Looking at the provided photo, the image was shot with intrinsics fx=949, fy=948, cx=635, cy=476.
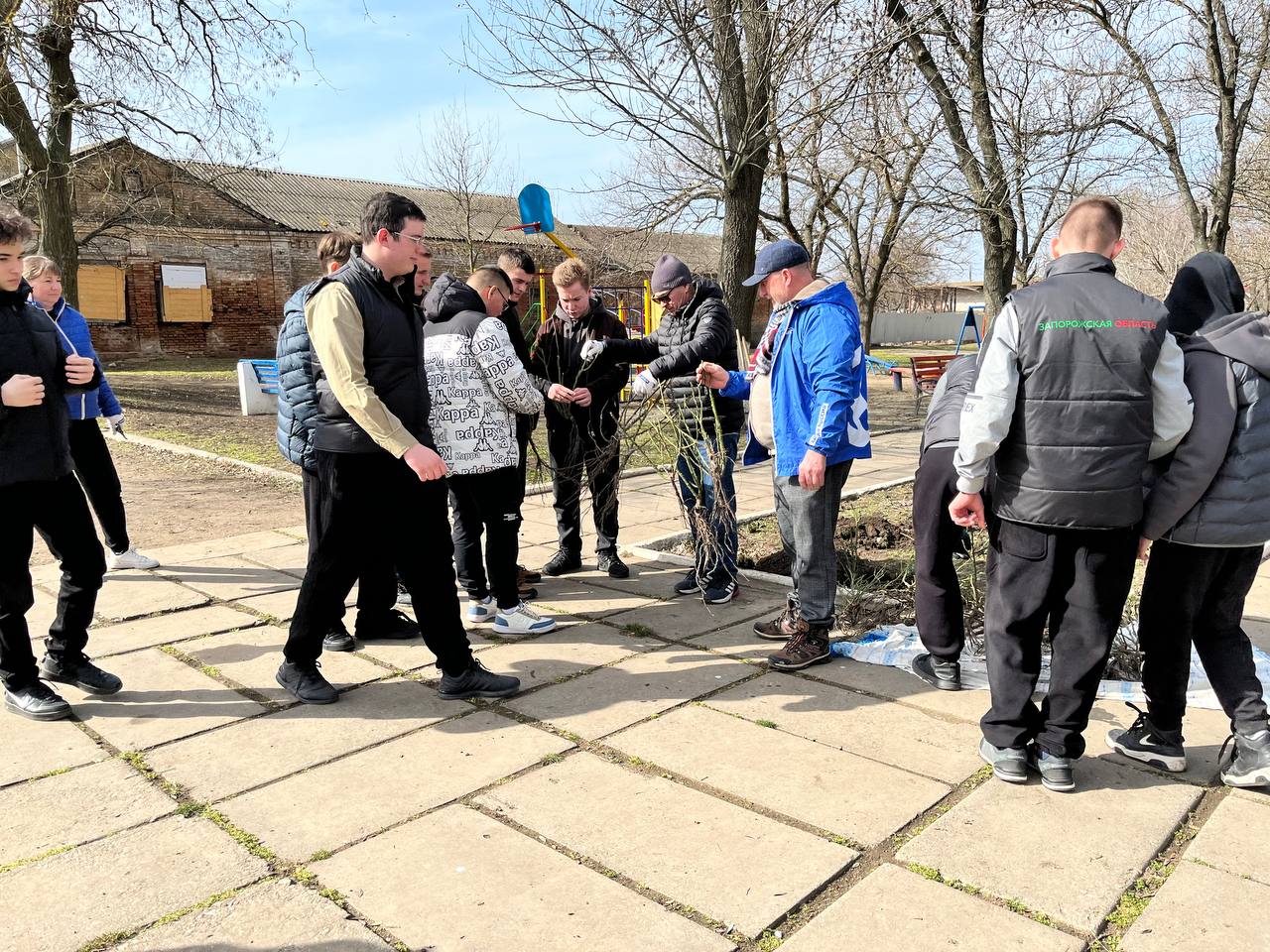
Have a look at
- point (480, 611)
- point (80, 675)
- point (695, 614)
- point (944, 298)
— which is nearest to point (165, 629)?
point (80, 675)

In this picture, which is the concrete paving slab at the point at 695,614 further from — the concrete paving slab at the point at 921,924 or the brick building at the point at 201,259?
the brick building at the point at 201,259

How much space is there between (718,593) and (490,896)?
2781mm

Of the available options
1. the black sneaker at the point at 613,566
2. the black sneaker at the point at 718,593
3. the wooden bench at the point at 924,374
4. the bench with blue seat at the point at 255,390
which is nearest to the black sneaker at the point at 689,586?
the black sneaker at the point at 718,593

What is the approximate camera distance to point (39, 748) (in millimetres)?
3332

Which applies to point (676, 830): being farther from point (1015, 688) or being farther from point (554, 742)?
point (1015, 688)

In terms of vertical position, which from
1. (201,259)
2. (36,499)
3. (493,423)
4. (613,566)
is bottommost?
(613,566)

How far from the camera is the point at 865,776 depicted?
3100 mm

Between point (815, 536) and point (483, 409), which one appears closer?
point (815, 536)

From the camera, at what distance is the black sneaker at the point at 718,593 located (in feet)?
16.6

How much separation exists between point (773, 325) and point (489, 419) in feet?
4.44

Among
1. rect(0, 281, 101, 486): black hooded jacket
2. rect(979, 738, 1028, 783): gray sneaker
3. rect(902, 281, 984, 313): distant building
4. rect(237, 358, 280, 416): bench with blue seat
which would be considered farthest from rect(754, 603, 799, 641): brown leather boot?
rect(902, 281, 984, 313): distant building

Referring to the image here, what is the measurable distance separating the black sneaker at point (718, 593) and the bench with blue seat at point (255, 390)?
35.8ft

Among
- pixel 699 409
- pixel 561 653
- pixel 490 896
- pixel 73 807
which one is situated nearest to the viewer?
pixel 490 896

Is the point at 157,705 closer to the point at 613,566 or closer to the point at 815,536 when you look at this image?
the point at 613,566
